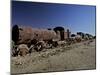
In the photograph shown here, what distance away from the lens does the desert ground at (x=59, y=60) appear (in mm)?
2906

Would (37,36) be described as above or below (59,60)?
above

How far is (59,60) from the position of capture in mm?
3098

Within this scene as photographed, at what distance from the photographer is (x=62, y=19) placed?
10.2ft

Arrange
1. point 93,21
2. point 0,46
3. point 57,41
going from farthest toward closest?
point 93,21
point 57,41
point 0,46

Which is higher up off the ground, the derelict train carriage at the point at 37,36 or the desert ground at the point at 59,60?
the derelict train carriage at the point at 37,36

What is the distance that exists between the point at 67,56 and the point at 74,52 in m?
0.13

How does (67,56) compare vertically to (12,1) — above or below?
below

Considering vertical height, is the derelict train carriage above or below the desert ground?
above

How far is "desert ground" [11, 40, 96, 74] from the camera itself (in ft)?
9.53

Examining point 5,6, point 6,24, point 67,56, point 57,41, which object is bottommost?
point 67,56

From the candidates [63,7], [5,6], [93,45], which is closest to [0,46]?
[5,6]

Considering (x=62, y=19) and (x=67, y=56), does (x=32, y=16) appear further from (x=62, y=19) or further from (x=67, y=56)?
(x=67, y=56)

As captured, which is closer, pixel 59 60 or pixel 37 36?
pixel 37 36

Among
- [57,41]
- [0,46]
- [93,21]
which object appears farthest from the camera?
[93,21]
